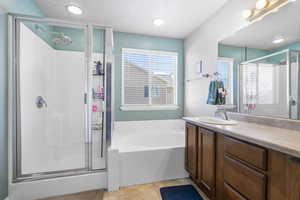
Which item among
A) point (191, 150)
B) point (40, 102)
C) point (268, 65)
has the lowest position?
point (191, 150)

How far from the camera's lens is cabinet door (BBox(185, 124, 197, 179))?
1662mm

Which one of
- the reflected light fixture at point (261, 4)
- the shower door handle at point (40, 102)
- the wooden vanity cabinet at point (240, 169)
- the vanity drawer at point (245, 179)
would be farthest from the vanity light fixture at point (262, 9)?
the shower door handle at point (40, 102)

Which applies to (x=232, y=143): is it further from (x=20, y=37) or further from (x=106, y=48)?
(x=20, y=37)

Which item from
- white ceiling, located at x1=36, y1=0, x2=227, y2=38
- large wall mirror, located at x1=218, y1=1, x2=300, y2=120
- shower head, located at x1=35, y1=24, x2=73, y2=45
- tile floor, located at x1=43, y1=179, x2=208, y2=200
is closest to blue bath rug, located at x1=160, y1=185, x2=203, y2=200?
tile floor, located at x1=43, y1=179, x2=208, y2=200

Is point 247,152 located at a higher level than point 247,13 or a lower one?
lower

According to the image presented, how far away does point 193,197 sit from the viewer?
159 cm

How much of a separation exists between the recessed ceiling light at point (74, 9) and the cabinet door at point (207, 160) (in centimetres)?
239

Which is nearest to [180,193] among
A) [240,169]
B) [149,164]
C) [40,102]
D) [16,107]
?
[149,164]

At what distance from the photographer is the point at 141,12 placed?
217 centimetres

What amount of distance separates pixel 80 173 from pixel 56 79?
156 cm

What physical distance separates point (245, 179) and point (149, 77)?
2.35 metres

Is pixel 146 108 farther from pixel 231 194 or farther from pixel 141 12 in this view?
pixel 231 194

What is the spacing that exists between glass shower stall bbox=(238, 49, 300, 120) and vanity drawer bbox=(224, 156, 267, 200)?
0.70m

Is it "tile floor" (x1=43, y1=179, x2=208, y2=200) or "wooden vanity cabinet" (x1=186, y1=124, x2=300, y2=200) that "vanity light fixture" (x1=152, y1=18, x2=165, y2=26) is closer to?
"wooden vanity cabinet" (x1=186, y1=124, x2=300, y2=200)
